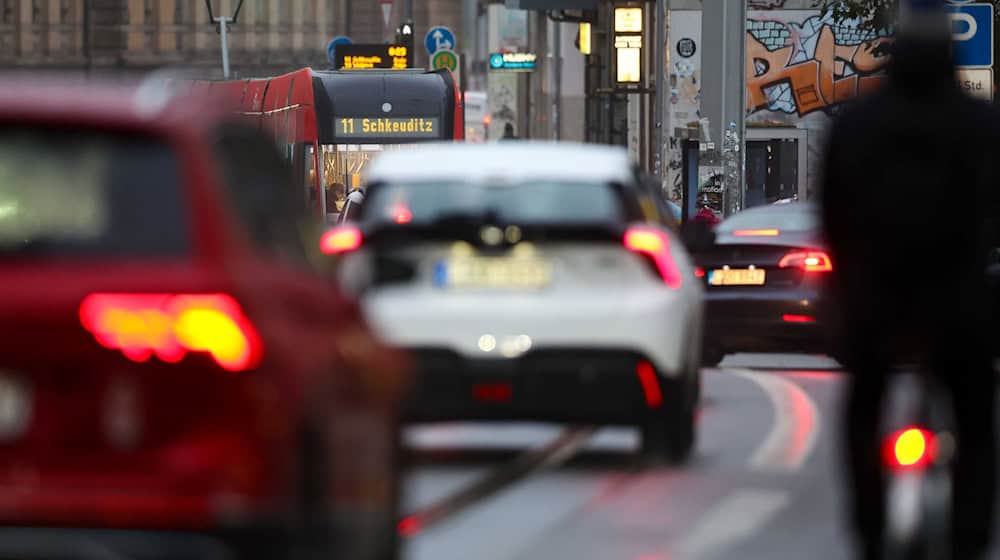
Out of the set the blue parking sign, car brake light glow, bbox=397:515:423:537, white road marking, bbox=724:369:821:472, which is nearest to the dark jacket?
car brake light glow, bbox=397:515:423:537

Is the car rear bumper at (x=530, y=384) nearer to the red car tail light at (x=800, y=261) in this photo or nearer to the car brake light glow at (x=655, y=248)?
the car brake light glow at (x=655, y=248)

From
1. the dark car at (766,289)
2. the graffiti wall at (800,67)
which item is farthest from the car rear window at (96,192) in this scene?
the graffiti wall at (800,67)

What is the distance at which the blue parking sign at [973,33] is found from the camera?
74.0 ft

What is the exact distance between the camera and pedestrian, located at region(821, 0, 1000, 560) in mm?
7734

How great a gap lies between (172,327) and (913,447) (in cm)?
304

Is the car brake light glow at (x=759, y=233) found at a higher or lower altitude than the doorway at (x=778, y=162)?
higher

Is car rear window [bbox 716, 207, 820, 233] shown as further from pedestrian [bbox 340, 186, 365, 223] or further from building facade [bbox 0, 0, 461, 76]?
building facade [bbox 0, 0, 461, 76]

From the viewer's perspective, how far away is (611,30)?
172 ft

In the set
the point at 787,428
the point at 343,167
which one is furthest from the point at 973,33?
the point at 343,167

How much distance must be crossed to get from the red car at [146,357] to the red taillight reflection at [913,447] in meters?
2.40

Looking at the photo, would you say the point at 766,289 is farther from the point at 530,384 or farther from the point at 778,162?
the point at 778,162

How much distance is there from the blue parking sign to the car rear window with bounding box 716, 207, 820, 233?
80.4 inches

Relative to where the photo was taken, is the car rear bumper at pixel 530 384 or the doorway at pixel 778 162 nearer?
the car rear bumper at pixel 530 384

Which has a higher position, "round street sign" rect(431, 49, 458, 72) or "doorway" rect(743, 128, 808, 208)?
"round street sign" rect(431, 49, 458, 72)
